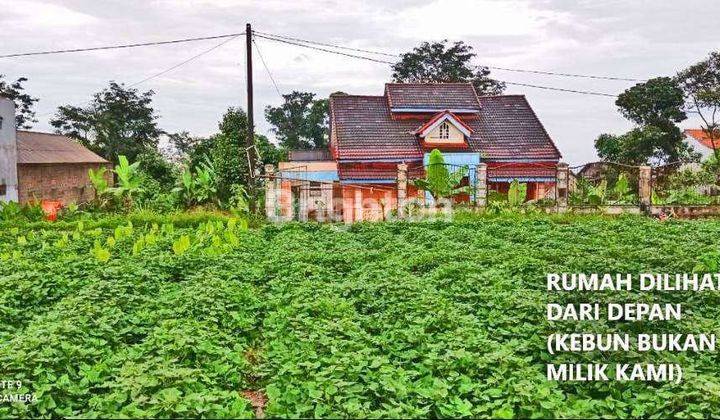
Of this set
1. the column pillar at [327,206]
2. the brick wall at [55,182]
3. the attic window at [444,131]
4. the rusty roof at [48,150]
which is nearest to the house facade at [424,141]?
the attic window at [444,131]

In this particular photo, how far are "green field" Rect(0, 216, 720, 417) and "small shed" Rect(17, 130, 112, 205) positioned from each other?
19770 millimetres

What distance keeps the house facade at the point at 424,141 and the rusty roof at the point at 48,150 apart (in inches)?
527

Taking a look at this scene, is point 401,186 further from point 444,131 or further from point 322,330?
point 322,330

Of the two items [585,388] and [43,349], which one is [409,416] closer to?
[585,388]

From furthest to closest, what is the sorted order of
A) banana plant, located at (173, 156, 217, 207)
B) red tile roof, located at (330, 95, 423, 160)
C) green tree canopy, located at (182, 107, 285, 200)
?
red tile roof, located at (330, 95, 423, 160) < green tree canopy, located at (182, 107, 285, 200) < banana plant, located at (173, 156, 217, 207)

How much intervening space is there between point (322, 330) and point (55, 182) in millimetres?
31416

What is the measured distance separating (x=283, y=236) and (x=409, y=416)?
37.7 feet

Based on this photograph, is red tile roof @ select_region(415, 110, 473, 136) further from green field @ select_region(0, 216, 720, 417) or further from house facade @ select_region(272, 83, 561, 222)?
green field @ select_region(0, 216, 720, 417)

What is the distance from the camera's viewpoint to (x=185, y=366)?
18.9 ft

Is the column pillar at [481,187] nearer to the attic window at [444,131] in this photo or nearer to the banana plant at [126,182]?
the attic window at [444,131]

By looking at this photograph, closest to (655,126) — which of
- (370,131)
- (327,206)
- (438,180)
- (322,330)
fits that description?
(370,131)

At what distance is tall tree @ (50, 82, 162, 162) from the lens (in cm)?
Answer: 4653

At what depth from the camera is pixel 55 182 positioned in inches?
1319

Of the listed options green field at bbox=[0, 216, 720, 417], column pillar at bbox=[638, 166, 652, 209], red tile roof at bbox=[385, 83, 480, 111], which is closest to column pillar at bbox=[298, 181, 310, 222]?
green field at bbox=[0, 216, 720, 417]
